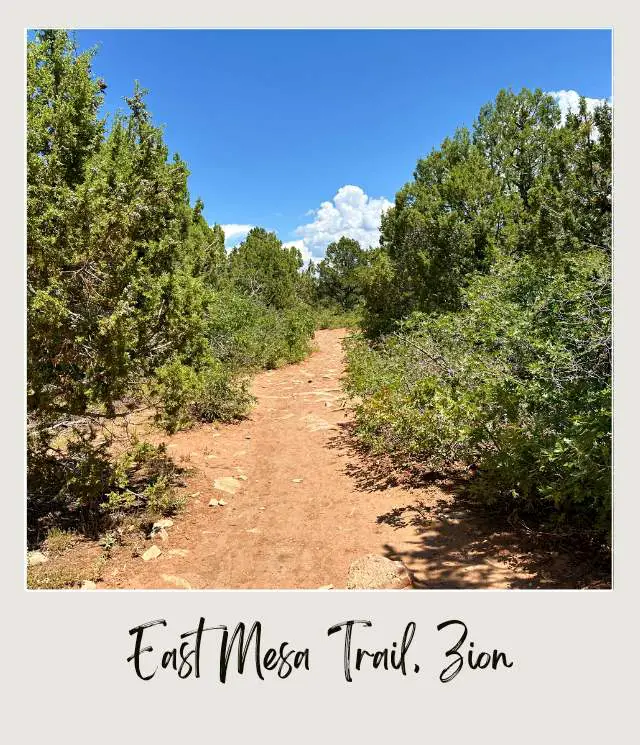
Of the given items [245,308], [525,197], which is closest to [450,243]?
[525,197]

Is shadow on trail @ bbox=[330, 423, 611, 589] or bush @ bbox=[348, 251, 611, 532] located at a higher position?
bush @ bbox=[348, 251, 611, 532]

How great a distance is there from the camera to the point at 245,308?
1666 centimetres

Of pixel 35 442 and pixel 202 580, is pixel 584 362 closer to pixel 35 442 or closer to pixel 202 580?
pixel 202 580

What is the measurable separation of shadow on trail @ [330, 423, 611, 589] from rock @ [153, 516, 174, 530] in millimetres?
2373

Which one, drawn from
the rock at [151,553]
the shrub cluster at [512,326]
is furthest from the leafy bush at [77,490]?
the shrub cluster at [512,326]

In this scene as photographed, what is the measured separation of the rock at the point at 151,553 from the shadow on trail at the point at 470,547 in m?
2.30

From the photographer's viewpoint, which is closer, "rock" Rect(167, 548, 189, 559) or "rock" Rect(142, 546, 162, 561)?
"rock" Rect(142, 546, 162, 561)

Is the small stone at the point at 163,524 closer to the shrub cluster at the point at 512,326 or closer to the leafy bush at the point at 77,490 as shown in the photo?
the leafy bush at the point at 77,490

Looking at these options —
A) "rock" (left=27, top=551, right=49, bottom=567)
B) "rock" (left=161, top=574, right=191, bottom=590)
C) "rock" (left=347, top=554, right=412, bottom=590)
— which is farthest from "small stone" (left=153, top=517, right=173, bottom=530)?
"rock" (left=347, top=554, right=412, bottom=590)

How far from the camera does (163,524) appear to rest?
5.70 metres

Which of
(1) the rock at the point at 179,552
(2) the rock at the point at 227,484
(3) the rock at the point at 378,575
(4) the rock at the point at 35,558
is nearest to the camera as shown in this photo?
(3) the rock at the point at 378,575

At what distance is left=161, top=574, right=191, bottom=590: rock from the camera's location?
4.54m

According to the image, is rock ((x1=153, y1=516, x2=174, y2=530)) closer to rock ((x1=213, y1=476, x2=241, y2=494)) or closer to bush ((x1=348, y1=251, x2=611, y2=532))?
rock ((x1=213, y1=476, x2=241, y2=494))

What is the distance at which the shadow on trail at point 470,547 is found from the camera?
4008 mm
